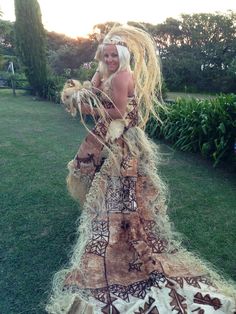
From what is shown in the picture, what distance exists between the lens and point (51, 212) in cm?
419

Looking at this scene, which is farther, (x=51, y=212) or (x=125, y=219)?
(x=51, y=212)

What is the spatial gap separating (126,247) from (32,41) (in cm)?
1297

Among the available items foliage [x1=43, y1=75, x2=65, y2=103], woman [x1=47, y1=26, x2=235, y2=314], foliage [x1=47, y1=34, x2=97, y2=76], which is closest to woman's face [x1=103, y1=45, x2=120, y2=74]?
woman [x1=47, y1=26, x2=235, y2=314]

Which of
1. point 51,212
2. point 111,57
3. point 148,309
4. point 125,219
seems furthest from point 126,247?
point 51,212

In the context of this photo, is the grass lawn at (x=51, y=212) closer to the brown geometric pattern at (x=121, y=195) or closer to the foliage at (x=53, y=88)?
the brown geometric pattern at (x=121, y=195)

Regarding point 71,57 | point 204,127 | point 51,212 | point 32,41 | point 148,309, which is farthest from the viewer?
point 71,57

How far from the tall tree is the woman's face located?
1209cm

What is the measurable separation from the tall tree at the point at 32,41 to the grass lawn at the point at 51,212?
7410 mm

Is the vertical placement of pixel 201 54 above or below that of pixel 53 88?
above

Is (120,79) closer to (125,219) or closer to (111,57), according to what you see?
(111,57)

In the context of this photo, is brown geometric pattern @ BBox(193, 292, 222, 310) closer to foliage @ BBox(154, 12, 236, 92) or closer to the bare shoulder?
the bare shoulder

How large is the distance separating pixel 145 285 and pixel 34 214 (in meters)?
1.96

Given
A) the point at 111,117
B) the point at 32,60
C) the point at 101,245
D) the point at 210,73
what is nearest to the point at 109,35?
the point at 111,117

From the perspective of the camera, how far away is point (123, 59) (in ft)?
9.20
